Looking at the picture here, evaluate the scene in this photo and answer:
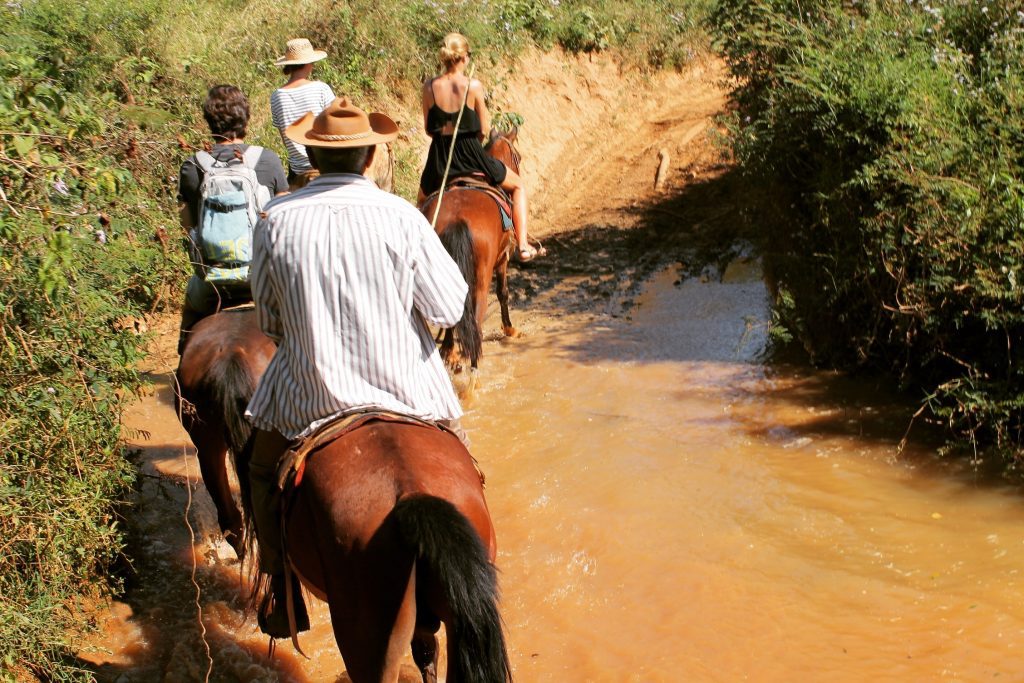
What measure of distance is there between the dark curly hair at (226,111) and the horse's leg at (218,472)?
1.72 metres

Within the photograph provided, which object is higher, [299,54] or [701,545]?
[299,54]

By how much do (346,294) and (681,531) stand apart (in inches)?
143

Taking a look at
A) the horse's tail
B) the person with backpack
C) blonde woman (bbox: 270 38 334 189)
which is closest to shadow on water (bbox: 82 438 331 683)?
the horse's tail

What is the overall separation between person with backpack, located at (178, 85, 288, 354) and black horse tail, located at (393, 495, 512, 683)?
2.94 m

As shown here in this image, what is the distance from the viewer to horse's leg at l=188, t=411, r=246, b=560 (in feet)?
18.2

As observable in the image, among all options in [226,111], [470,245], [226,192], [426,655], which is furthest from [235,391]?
[470,245]

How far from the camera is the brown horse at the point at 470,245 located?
8156mm

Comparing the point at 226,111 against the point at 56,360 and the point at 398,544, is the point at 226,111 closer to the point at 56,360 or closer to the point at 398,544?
the point at 56,360

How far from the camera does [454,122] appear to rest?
8.56 meters

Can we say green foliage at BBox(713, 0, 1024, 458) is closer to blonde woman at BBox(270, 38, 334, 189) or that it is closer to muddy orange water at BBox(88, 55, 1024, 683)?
muddy orange water at BBox(88, 55, 1024, 683)

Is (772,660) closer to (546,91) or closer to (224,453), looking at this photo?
(224,453)

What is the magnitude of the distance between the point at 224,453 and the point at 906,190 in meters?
5.25

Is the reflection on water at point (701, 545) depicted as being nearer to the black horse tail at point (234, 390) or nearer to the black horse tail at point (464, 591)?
the black horse tail at point (234, 390)

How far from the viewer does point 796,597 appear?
216 inches
